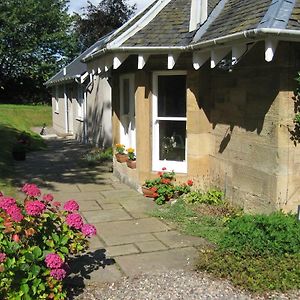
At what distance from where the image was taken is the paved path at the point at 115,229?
5.06 m

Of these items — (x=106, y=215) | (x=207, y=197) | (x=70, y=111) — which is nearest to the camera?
(x=106, y=215)

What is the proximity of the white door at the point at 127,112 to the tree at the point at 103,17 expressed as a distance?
82.4ft

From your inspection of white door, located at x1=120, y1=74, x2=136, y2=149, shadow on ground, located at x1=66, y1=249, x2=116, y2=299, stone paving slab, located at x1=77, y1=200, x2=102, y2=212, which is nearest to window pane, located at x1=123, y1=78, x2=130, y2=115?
white door, located at x1=120, y1=74, x2=136, y2=149

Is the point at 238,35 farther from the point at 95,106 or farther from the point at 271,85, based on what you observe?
the point at 95,106

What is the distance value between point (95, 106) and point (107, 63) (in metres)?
8.39

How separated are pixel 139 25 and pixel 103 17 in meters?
27.2

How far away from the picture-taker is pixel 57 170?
12289 millimetres

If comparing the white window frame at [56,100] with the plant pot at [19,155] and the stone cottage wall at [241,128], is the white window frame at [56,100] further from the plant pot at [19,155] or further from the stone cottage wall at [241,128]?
the stone cottage wall at [241,128]

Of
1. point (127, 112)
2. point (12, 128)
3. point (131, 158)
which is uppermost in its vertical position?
point (127, 112)

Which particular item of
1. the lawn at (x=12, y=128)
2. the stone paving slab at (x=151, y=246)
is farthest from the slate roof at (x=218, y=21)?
the lawn at (x=12, y=128)

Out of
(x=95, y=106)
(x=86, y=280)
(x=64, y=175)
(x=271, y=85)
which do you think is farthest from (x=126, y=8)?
(x=86, y=280)

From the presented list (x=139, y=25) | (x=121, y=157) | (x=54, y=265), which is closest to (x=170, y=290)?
(x=54, y=265)

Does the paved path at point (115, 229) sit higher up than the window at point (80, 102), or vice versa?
the window at point (80, 102)

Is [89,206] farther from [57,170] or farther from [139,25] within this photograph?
[57,170]
